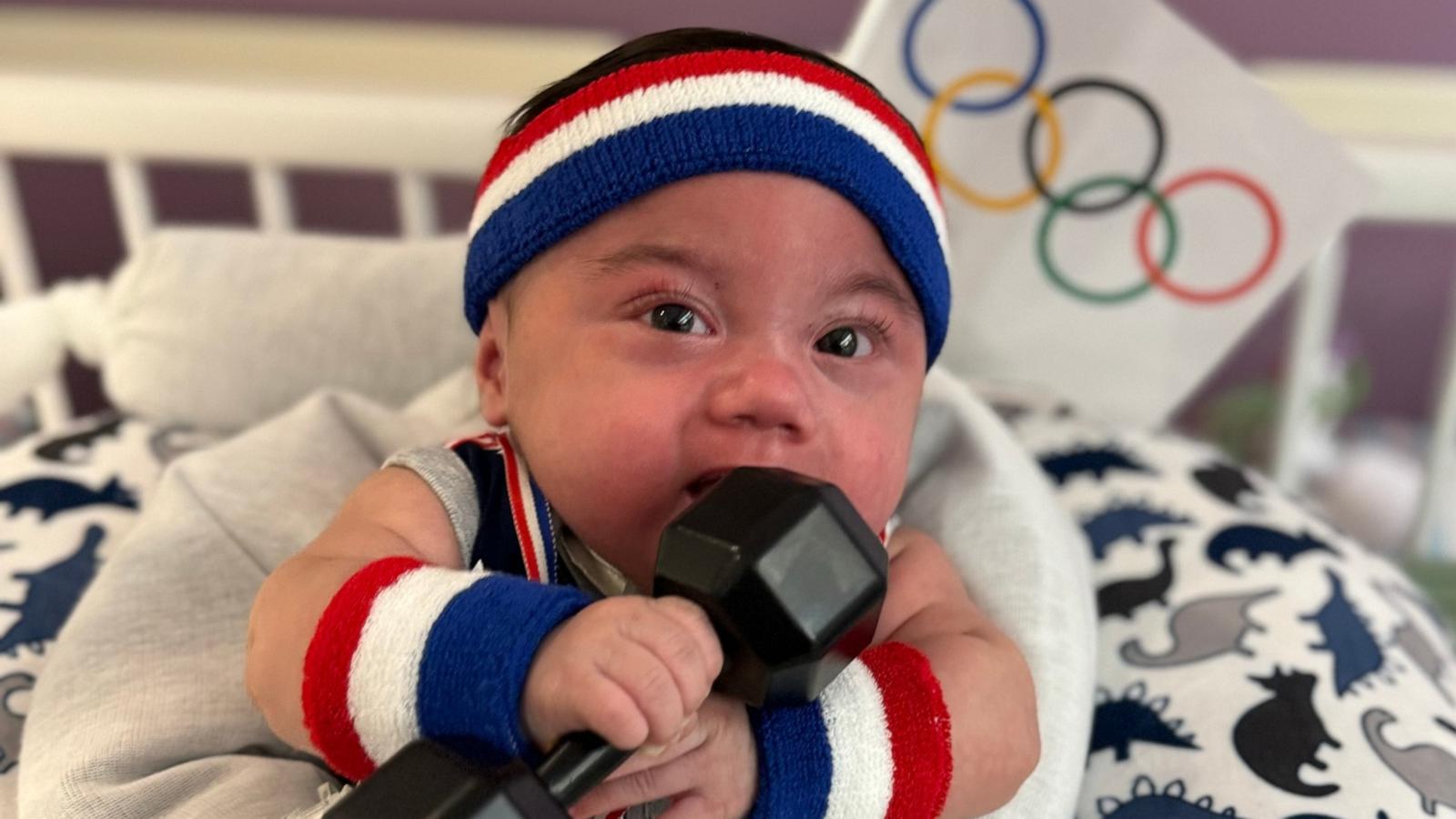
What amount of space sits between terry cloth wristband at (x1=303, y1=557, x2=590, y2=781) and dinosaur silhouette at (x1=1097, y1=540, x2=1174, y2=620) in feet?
1.48

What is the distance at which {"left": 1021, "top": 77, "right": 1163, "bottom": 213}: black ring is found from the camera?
94cm

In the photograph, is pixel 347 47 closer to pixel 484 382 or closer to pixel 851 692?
pixel 484 382

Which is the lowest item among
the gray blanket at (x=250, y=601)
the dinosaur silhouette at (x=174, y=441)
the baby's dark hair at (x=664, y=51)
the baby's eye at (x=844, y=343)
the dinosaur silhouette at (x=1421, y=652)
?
the dinosaur silhouette at (x=1421, y=652)

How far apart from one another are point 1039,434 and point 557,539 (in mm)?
487

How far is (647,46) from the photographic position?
64 centimetres

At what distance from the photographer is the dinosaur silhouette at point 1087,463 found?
93 cm

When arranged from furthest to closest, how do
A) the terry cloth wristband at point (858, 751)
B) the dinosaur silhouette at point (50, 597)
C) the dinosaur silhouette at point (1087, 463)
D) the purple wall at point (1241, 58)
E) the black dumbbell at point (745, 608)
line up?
the purple wall at point (1241, 58) → the dinosaur silhouette at point (1087, 463) → the dinosaur silhouette at point (50, 597) → the terry cloth wristband at point (858, 751) → the black dumbbell at point (745, 608)

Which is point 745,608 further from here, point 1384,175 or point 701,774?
point 1384,175

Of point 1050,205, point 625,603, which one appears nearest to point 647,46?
point 625,603

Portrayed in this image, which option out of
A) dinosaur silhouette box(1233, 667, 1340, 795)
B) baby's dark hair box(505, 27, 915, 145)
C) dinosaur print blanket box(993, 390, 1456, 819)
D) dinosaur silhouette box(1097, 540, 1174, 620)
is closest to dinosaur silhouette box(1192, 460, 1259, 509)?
dinosaur print blanket box(993, 390, 1456, 819)

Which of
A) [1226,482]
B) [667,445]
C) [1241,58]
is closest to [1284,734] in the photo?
[1226,482]

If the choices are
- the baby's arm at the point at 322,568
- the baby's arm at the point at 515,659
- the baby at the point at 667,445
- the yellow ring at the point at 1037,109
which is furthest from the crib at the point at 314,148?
the baby's arm at the point at 515,659

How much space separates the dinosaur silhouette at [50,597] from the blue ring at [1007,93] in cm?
68

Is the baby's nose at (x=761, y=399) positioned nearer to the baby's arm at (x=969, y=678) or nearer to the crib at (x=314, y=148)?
the baby's arm at (x=969, y=678)
